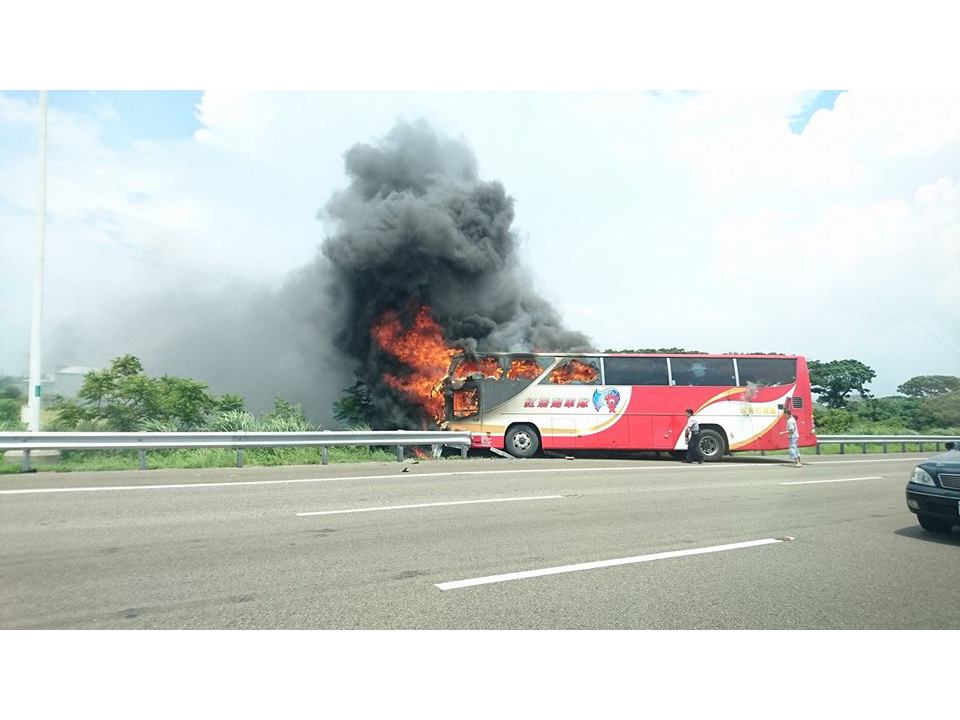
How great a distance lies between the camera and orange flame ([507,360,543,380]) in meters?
18.0

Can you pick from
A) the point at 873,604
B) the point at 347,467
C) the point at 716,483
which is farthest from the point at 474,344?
the point at 873,604

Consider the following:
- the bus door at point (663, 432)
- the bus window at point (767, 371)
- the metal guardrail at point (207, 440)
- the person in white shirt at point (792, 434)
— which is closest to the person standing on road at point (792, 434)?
the person in white shirt at point (792, 434)

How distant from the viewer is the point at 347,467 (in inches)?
540

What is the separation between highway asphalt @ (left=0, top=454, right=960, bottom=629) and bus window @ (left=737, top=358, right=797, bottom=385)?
7.79 m

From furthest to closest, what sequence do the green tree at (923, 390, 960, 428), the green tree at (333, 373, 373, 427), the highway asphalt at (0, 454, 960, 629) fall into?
the green tree at (333, 373, 373, 427) < the green tree at (923, 390, 960, 428) < the highway asphalt at (0, 454, 960, 629)

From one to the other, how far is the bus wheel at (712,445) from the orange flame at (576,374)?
3.49 m

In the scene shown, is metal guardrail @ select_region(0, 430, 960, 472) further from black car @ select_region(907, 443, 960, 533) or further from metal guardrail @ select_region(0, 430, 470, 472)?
black car @ select_region(907, 443, 960, 533)

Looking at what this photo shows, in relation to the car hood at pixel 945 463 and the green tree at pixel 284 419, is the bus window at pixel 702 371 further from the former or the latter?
the car hood at pixel 945 463

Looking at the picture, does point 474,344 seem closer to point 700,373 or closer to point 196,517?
point 700,373

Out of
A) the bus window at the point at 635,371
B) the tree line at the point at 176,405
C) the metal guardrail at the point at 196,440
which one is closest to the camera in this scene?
the metal guardrail at the point at 196,440

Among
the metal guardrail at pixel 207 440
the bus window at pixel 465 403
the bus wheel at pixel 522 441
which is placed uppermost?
the bus window at pixel 465 403

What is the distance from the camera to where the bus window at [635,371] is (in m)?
18.3

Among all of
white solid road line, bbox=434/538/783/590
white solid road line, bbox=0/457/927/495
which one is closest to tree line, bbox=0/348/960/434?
white solid road line, bbox=0/457/927/495

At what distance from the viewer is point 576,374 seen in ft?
59.8
